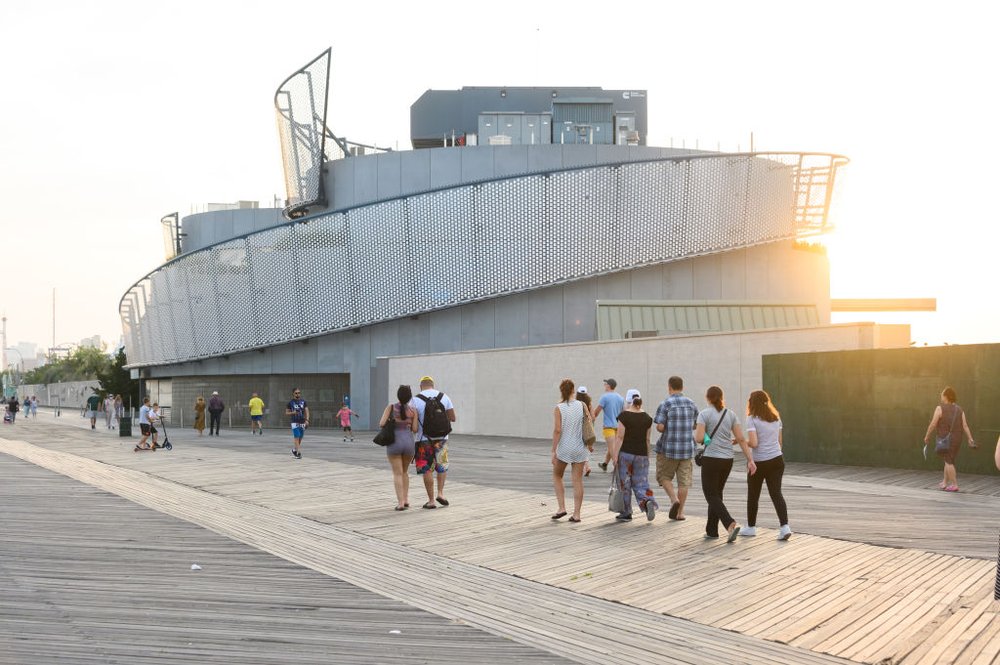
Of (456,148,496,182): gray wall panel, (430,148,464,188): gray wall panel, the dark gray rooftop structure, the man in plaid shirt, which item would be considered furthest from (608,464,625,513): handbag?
the dark gray rooftop structure

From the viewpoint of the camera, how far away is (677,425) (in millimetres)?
12695

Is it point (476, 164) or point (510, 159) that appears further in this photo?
point (476, 164)

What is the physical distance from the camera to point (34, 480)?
64.6 ft

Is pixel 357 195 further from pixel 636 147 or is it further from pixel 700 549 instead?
pixel 700 549

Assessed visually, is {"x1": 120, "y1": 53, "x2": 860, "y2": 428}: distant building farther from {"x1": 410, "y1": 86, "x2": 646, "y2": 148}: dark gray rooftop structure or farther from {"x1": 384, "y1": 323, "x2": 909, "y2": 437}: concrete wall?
{"x1": 410, "y1": 86, "x2": 646, "y2": 148}: dark gray rooftop structure

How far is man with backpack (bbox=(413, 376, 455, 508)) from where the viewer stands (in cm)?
1436

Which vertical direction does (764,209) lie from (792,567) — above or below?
above

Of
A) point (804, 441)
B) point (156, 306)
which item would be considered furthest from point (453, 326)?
point (804, 441)

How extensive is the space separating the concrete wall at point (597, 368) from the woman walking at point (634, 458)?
39.9 feet

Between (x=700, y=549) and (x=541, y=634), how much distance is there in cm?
386

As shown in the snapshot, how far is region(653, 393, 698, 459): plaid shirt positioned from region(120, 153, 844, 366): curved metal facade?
3543 cm

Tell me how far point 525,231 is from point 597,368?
1731cm

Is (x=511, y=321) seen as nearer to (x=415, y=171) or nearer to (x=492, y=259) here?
(x=492, y=259)

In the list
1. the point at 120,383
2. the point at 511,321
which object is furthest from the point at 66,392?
the point at 511,321
